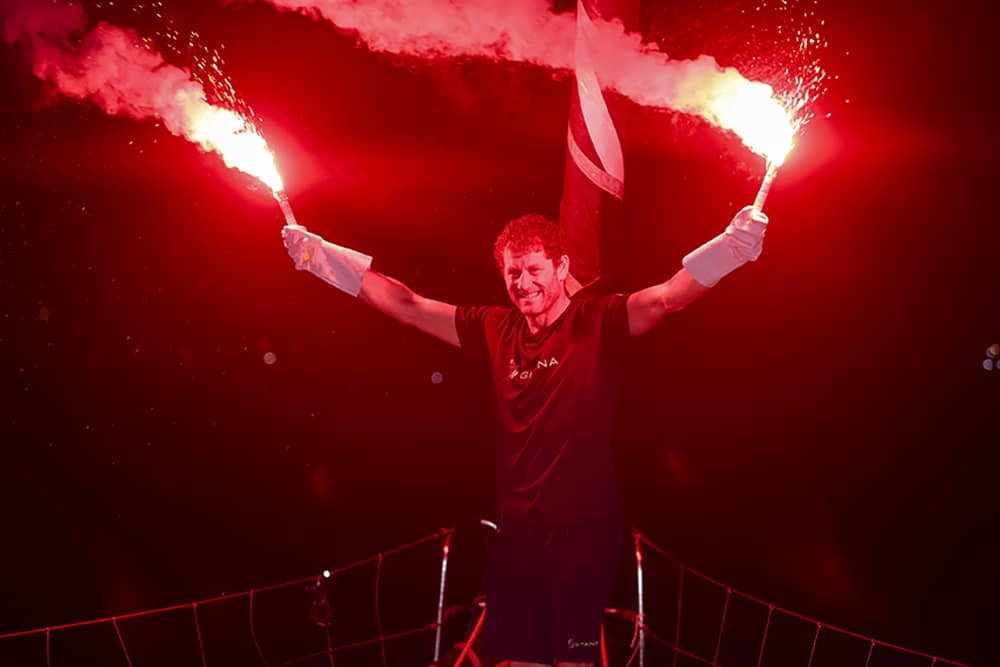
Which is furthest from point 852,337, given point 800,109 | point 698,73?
point 698,73

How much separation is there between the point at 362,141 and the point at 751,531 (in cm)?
287

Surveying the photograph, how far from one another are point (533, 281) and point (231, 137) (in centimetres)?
165

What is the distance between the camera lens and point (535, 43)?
4.88 m

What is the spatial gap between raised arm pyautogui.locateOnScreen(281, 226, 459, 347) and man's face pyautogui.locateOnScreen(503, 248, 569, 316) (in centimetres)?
44

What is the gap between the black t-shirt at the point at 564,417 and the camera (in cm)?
413

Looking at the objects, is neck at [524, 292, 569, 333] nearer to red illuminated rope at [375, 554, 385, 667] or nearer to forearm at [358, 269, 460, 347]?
forearm at [358, 269, 460, 347]

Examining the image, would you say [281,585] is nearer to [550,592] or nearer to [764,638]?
[550,592]

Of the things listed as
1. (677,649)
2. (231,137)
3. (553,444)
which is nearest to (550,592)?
(553,444)

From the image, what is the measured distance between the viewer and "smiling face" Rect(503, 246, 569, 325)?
14.2ft

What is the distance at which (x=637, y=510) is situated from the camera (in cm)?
487

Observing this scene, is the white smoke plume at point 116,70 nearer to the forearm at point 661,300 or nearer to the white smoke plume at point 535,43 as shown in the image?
the white smoke plume at point 535,43

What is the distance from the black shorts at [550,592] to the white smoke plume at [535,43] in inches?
78.2

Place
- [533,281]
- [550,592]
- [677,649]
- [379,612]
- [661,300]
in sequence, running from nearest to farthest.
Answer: [661,300]
[550,592]
[533,281]
[677,649]
[379,612]

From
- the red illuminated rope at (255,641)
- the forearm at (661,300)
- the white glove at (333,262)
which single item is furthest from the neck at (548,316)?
the red illuminated rope at (255,641)
